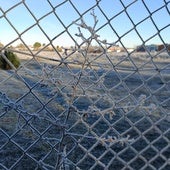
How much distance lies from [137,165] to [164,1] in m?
1.98

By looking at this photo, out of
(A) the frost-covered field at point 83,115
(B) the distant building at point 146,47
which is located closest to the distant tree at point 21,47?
(A) the frost-covered field at point 83,115

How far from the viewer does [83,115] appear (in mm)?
1959

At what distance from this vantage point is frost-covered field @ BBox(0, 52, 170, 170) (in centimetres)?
187

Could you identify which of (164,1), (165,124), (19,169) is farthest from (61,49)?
(165,124)

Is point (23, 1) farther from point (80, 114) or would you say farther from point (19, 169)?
point (19, 169)

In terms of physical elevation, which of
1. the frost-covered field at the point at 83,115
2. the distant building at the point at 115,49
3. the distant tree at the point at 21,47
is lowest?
the frost-covered field at the point at 83,115

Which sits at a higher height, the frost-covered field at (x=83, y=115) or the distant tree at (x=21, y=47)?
the distant tree at (x=21, y=47)

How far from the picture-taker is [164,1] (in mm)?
2064

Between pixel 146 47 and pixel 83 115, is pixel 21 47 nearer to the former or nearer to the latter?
pixel 83 115

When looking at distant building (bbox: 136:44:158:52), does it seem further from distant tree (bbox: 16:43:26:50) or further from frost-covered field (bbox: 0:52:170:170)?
distant tree (bbox: 16:43:26:50)

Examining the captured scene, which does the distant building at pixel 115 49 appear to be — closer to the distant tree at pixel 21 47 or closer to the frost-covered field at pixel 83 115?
the frost-covered field at pixel 83 115

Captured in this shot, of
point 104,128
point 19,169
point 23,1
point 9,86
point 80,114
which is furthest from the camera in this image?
point 9,86

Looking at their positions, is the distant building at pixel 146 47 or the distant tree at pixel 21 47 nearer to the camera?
the distant tree at pixel 21 47

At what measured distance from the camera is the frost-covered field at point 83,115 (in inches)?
73.7
